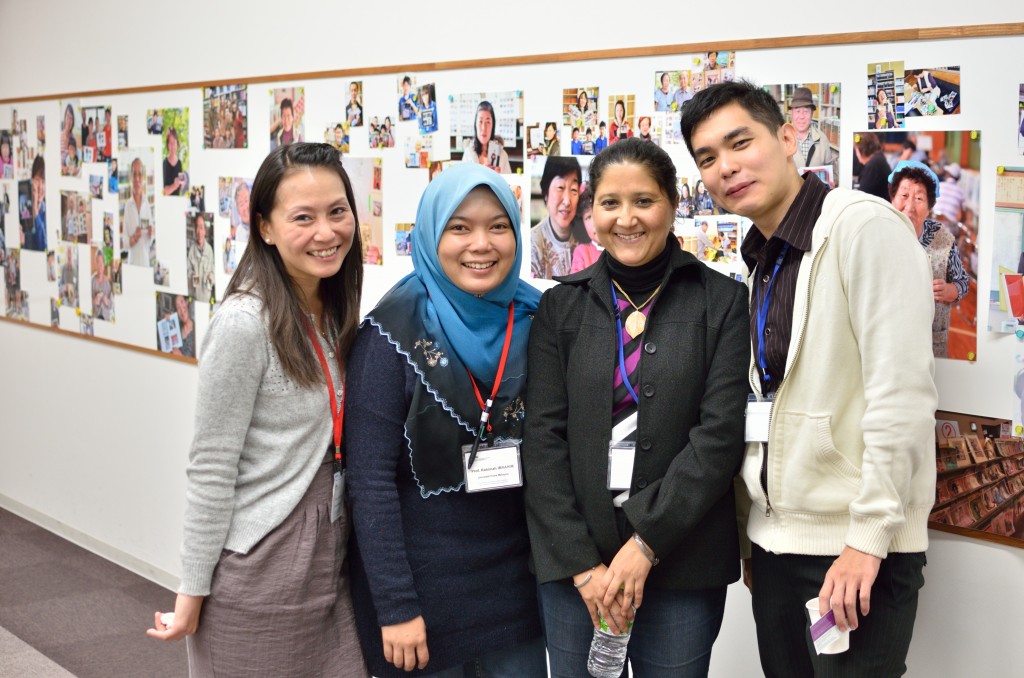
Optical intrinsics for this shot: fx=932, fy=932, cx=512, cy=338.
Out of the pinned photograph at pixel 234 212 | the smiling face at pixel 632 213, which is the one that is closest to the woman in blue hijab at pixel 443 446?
the smiling face at pixel 632 213

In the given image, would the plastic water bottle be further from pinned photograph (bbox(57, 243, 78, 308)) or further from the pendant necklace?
pinned photograph (bbox(57, 243, 78, 308))

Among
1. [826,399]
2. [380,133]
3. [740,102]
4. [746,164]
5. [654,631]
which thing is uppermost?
[380,133]

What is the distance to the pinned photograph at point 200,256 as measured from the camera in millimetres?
3982

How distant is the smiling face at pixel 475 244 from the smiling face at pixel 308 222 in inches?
9.2

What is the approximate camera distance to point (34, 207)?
507cm

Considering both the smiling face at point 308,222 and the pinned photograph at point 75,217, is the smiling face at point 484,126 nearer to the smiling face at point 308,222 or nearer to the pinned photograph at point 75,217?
the smiling face at point 308,222

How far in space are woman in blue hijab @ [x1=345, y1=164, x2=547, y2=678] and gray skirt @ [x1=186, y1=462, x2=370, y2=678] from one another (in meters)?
0.08

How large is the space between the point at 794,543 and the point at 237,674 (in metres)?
1.13

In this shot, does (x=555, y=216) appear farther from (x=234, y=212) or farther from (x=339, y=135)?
(x=234, y=212)

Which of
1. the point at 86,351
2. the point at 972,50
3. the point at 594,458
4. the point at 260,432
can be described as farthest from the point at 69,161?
the point at 972,50

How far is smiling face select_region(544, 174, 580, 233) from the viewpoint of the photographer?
2725 millimetres

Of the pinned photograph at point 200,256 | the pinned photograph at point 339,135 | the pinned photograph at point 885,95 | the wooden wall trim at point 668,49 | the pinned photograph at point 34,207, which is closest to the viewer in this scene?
the wooden wall trim at point 668,49

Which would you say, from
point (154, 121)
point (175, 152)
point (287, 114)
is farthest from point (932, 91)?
point (154, 121)

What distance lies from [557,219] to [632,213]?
0.95m
